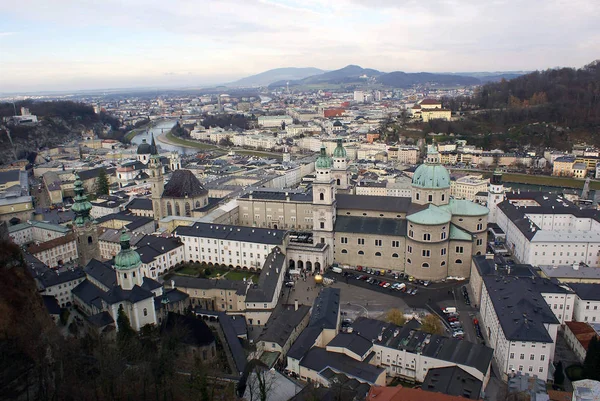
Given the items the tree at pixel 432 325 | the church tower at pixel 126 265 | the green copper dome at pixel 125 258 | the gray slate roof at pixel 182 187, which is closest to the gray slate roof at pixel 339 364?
the tree at pixel 432 325

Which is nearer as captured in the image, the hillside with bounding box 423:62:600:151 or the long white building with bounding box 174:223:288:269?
the long white building with bounding box 174:223:288:269

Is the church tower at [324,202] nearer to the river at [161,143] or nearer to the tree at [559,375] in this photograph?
the tree at [559,375]

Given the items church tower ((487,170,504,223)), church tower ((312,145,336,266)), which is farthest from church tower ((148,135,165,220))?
church tower ((487,170,504,223))

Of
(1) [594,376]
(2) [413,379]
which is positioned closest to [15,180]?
(2) [413,379]

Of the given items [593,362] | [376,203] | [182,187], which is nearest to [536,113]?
[376,203]

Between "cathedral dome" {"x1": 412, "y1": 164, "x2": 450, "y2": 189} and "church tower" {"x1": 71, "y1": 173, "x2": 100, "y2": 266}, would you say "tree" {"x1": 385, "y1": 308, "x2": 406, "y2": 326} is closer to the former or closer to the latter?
"cathedral dome" {"x1": 412, "y1": 164, "x2": 450, "y2": 189}

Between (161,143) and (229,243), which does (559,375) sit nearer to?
(229,243)
